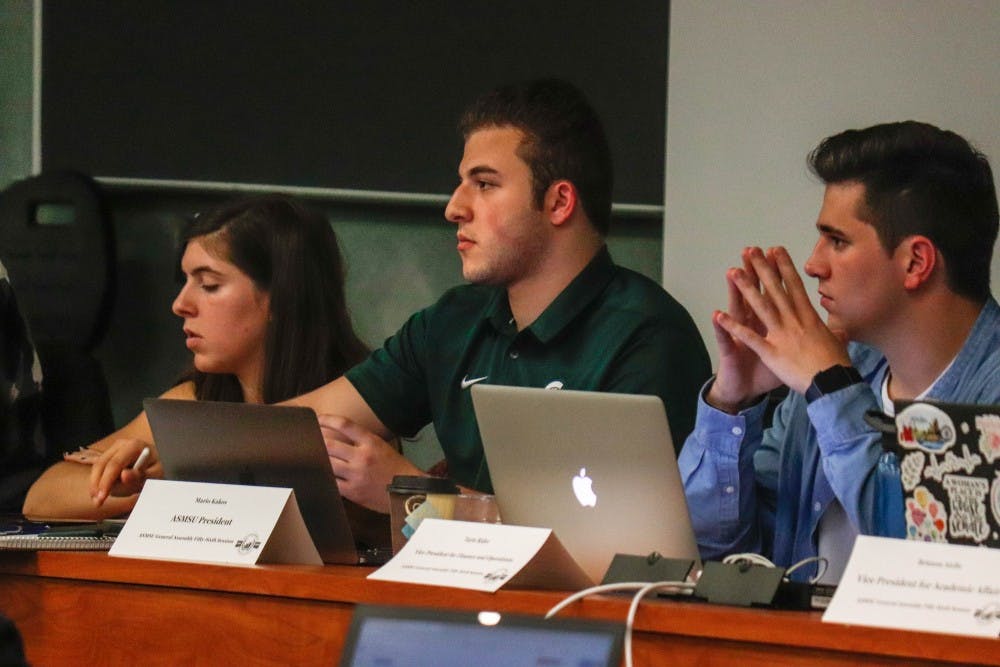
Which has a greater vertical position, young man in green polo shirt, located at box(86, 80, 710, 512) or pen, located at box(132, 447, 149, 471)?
young man in green polo shirt, located at box(86, 80, 710, 512)

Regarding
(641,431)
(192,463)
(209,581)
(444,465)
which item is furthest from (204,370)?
(641,431)

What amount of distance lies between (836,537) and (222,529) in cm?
76

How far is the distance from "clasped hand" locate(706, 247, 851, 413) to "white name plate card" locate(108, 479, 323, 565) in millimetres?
549

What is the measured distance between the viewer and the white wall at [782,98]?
9.80 ft

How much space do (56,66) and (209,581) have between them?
96.0 inches

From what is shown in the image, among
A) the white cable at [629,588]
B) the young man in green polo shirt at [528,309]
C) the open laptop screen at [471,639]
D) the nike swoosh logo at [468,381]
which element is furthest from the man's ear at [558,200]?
the open laptop screen at [471,639]

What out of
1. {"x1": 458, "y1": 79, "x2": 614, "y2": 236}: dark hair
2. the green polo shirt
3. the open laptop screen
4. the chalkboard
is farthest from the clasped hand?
the chalkboard

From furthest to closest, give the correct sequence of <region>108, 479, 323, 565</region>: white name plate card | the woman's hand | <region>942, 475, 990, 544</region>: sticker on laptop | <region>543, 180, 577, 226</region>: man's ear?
<region>543, 180, 577, 226</region>: man's ear < the woman's hand < <region>108, 479, 323, 565</region>: white name plate card < <region>942, 475, 990, 544</region>: sticker on laptop

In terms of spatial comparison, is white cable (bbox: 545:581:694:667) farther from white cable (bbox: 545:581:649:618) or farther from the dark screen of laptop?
the dark screen of laptop

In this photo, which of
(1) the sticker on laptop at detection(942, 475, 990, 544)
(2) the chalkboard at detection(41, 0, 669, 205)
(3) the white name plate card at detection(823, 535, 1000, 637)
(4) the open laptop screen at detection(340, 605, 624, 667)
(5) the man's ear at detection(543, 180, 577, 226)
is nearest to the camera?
(4) the open laptop screen at detection(340, 605, 624, 667)

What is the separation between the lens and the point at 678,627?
139cm

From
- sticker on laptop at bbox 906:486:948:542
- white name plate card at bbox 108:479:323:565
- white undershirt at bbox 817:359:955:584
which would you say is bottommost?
white undershirt at bbox 817:359:955:584

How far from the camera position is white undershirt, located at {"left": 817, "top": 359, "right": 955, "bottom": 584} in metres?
1.93

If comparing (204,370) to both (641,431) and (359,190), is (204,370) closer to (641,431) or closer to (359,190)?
(359,190)
